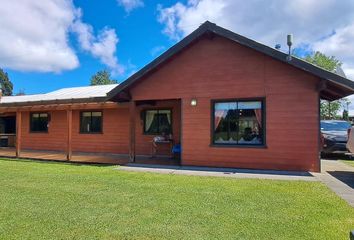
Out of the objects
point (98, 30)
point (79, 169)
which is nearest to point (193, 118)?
point (79, 169)

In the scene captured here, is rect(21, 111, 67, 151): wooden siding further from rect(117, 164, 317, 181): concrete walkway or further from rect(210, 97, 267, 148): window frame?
rect(210, 97, 267, 148): window frame

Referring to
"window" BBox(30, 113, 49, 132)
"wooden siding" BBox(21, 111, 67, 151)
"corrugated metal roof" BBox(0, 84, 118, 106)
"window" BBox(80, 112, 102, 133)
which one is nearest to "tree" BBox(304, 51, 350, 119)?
"corrugated metal roof" BBox(0, 84, 118, 106)

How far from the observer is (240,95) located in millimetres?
9680

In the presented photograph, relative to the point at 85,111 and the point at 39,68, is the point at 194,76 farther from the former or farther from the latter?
the point at 39,68

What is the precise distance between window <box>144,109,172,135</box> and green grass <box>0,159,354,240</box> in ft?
17.3

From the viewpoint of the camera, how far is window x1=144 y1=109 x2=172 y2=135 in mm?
13273

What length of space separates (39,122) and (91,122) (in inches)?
154

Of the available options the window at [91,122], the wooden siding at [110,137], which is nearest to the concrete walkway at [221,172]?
the wooden siding at [110,137]

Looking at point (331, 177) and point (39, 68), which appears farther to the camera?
point (39, 68)

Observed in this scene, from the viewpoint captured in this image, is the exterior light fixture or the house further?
the exterior light fixture

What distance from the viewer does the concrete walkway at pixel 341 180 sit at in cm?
644

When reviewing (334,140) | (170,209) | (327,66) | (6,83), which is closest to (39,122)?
(170,209)

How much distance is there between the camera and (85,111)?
15.3 m

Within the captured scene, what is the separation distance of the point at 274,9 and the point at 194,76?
720cm
